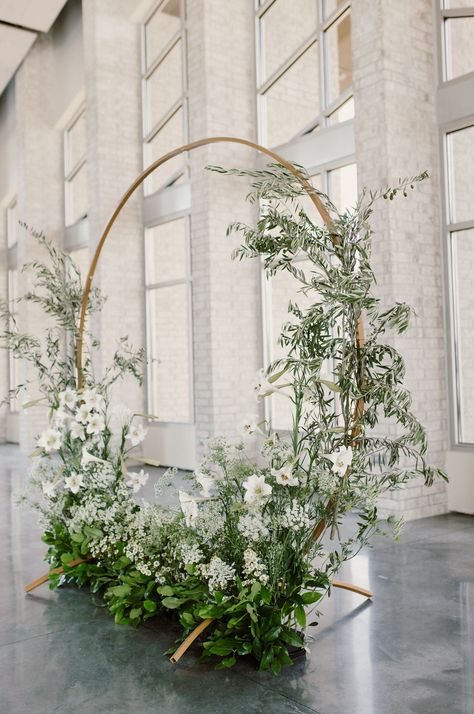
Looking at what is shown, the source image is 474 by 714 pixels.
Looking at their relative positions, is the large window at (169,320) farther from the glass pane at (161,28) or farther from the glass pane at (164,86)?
the glass pane at (161,28)

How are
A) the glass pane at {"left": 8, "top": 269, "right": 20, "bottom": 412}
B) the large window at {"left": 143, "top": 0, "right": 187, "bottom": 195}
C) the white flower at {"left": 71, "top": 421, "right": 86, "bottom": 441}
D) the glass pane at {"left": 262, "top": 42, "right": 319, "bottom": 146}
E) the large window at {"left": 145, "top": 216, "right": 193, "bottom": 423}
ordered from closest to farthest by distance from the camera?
1. the white flower at {"left": 71, "top": 421, "right": 86, "bottom": 441}
2. the glass pane at {"left": 262, "top": 42, "right": 319, "bottom": 146}
3. the large window at {"left": 145, "top": 216, "right": 193, "bottom": 423}
4. the large window at {"left": 143, "top": 0, "right": 187, "bottom": 195}
5. the glass pane at {"left": 8, "top": 269, "right": 20, "bottom": 412}

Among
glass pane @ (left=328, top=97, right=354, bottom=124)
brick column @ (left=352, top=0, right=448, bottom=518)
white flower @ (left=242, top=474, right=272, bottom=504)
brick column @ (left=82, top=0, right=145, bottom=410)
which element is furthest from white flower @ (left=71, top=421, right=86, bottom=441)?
brick column @ (left=82, top=0, right=145, bottom=410)

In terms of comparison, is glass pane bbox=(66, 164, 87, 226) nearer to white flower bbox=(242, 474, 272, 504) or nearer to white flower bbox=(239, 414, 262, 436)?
white flower bbox=(239, 414, 262, 436)

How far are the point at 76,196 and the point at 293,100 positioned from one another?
527 cm

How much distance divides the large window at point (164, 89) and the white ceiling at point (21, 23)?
133 centimetres

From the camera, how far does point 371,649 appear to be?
310 centimetres

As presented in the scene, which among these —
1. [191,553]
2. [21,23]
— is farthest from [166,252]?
[191,553]

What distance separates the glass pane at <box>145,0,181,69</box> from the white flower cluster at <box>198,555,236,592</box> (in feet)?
26.6

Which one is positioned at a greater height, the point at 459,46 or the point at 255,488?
the point at 459,46

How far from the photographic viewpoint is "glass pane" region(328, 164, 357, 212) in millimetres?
6961

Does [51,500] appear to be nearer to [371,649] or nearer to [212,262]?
[371,649]

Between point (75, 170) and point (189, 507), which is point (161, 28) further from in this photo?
point (189, 507)

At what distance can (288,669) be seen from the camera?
9.54ft

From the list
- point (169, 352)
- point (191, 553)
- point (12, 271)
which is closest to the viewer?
point (191, 553)
